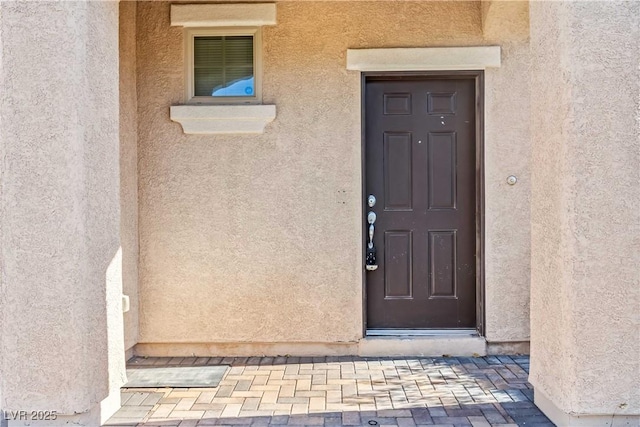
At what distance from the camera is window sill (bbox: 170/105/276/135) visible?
16.2 feet

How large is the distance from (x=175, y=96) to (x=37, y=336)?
2.52 meters

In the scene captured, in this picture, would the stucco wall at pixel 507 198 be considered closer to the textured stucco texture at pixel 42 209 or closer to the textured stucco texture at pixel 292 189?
the textured stucco texture at pixel 292 189

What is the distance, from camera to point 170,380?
442 cm

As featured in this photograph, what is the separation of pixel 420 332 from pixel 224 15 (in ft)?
10.9

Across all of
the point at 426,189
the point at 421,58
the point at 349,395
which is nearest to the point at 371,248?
the point at 426,189

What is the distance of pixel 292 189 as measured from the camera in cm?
503

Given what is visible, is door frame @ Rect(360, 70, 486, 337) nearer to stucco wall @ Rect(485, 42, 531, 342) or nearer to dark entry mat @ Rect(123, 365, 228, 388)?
stucco wall @ Rect(485, 42, 531, 342)

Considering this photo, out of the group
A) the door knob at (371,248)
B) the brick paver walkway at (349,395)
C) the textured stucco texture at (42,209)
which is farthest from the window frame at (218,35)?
the brick paver walkway at (349,395)

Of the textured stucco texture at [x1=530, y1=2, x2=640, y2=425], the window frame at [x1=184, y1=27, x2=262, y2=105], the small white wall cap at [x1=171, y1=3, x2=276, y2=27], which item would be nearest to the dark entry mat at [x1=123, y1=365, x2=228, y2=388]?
the window frame at [x1=184, y1=27, x2=262, y2=105]

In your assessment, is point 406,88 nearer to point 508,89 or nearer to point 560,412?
point 508,89

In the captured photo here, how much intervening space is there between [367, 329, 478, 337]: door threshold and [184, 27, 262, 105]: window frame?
234cm

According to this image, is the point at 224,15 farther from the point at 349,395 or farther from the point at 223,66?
the point at 349,395

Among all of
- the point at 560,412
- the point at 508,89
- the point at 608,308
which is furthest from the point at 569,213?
the point at 508,89

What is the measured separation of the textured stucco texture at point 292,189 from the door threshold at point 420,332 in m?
0.19
